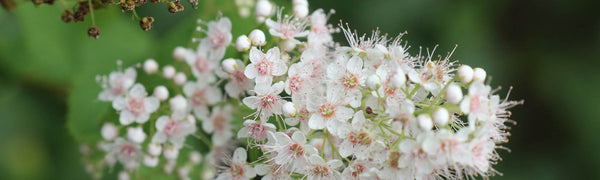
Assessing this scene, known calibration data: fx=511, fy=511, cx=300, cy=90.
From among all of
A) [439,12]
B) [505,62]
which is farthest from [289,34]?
[505,62]

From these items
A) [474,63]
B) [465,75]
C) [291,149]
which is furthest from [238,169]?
[474,63]

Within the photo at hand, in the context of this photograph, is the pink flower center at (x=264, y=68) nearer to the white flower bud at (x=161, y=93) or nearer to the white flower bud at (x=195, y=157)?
the white flower bud at (x=161, y=93)

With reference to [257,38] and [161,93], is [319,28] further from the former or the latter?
[161,93]

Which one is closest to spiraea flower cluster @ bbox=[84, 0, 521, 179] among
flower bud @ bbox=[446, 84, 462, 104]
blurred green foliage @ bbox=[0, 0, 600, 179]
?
flower bud @ bbox=[446, 84, 462, 104]

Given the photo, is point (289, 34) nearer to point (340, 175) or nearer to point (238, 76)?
point (238, 76)

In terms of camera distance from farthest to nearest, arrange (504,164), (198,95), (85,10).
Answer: (504,164), (198,95), (85,10)
